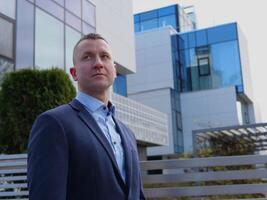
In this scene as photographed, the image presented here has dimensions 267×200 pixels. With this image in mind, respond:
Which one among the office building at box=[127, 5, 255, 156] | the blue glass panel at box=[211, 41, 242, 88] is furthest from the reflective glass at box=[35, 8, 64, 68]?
the blue glass panel at box=[211, 41, 242, 88]

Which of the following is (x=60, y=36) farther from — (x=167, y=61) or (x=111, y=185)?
(x=167, y=61)

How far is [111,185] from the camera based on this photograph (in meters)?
2.00

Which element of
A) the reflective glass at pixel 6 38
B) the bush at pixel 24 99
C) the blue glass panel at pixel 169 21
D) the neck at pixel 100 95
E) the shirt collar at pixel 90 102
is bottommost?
the shirt collar at pixel 90 102

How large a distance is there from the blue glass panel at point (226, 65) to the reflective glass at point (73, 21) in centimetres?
2450

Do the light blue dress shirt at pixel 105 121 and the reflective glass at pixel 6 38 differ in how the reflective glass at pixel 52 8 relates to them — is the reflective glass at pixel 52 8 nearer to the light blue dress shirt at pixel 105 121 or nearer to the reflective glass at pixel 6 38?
the reflective glass at pixel 6 38

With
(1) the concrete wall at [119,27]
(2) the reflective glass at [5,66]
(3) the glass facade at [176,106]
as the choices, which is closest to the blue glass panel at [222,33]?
(3) the glass facade at [176,106]

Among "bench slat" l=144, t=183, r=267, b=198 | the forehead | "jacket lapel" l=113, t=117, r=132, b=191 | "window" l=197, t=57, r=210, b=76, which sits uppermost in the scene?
"window" l=197, t=57, r=210, b=76

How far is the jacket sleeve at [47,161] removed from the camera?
1840mm

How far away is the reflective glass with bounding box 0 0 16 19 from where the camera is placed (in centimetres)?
1132

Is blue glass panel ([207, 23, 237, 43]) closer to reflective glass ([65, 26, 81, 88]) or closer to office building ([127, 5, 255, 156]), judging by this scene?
office building ([127, 5, 255, 156])

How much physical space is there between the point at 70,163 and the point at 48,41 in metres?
11.6

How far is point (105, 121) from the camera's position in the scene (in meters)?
2.33

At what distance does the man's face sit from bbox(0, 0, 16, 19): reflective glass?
980cm

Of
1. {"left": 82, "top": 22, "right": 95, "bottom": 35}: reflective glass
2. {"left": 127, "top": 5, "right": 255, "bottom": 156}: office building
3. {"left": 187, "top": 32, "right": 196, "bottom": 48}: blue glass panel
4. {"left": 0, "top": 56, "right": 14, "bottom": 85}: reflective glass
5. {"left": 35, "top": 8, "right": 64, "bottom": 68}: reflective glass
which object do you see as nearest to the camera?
{"left": 0, "top": 56, "right": 14, "bottom": 85}: reflective glass
